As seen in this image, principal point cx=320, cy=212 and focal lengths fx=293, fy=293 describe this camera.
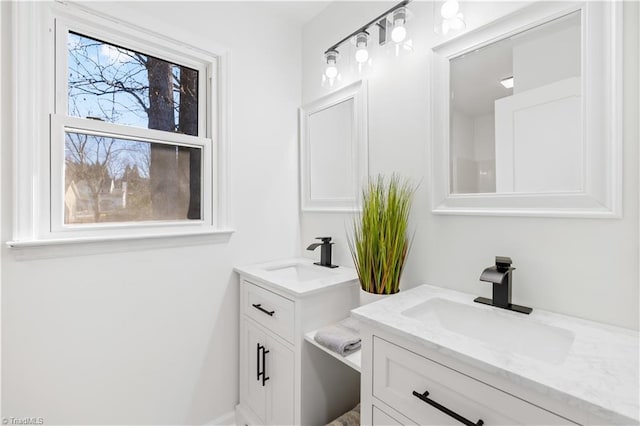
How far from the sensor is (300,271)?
6.06 ft

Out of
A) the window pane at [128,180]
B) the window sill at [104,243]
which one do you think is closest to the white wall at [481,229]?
the window sill at [104,243]

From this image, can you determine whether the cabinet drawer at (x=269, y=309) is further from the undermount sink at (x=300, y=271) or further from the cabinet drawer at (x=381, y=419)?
the cabinet drawer at (x=381, y=419)

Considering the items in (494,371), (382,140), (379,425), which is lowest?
(379,425)

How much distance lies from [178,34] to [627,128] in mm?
1903

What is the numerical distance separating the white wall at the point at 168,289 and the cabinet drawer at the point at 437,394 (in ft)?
3.52

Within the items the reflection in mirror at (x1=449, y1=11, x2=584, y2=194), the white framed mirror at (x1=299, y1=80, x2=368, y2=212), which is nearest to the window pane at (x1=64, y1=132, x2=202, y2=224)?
the white framed mirror at (x1=299, y1=80, x2=368, y2=212)

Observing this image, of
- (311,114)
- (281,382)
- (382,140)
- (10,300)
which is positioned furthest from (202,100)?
(281,382)

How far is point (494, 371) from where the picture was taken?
67 cm

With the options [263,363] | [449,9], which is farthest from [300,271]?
[449,9]

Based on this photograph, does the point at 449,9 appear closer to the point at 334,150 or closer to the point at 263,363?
the point at 334,150

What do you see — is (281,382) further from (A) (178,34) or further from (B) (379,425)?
(A) (178,34)

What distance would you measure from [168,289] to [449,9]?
5.86ft

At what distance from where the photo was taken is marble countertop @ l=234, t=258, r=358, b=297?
1.33 m

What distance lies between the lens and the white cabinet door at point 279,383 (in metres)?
1.33
